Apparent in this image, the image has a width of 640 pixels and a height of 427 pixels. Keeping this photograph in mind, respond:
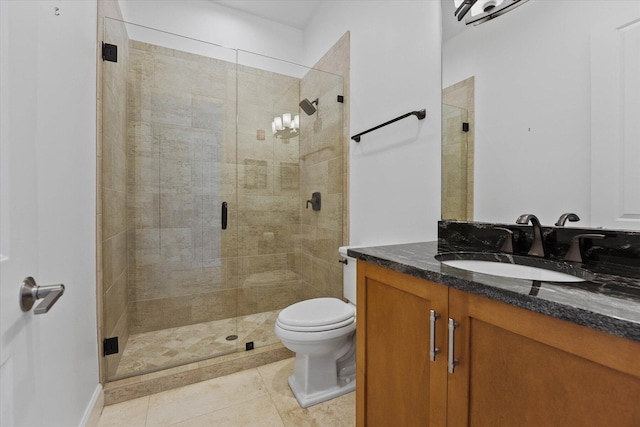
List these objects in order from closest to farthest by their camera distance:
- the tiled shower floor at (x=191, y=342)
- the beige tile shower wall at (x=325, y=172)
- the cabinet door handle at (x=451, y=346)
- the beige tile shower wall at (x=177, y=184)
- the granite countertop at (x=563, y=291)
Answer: the granite countertop at (x=563, y=291) → the cabinet door handle at (x=451, y=346) → the tiled shower floor at (x=191, y=342) → the beige tile shower wall at (x=177, y=184) → the beige tile shower wall at (x=325, y=172)

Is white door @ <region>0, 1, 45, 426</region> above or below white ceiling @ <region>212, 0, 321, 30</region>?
below

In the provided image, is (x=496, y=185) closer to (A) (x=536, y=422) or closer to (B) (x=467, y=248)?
(B) (x=467, y=248)

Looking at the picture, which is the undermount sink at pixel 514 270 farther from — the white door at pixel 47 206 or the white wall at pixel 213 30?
the white wall at pixel 213 30

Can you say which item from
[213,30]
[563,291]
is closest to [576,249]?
[563,291]

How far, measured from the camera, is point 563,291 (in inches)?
23.5

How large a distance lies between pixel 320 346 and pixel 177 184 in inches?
60.0

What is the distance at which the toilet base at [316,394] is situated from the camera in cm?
153

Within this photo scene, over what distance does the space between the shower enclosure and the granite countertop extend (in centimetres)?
134

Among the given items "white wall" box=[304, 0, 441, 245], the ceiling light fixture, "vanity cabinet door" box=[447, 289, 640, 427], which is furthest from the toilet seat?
the ceiling light fixture

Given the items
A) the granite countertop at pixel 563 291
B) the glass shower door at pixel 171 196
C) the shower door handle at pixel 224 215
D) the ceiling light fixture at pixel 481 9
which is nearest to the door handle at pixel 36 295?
the granite countertop at pixel 563 291

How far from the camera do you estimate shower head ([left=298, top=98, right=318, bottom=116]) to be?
238cm

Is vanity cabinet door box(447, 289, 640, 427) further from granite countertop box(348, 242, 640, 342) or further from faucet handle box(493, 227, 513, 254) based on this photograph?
faucet handle box(493, 227, 513, 254)

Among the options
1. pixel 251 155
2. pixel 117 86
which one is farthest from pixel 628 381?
pixel 117 86

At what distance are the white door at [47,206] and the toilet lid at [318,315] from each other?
0.90 metres
